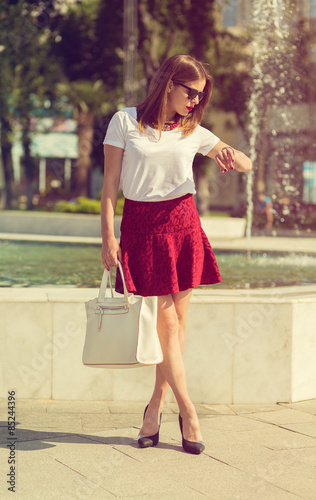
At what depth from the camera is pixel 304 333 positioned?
518cm

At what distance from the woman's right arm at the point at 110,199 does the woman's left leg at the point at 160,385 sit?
377 mm

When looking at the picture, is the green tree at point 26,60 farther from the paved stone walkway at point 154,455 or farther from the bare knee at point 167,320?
the bare knee at point 167,320

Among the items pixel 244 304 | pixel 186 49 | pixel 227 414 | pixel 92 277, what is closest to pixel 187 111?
pixel 244 304

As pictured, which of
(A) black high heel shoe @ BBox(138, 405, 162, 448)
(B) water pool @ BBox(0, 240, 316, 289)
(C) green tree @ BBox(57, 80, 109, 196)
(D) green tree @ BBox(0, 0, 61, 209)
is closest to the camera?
(A) black high heel shoe @ BBox(138, 405, 162, 448)

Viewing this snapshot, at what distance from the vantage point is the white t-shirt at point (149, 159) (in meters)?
3.92

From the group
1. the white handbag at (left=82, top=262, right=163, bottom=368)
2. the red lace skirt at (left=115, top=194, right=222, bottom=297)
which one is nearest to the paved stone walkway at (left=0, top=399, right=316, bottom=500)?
the white handbag at (left=82, top=262, right=163, bottom=368)

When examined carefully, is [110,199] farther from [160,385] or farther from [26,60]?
[26,60]

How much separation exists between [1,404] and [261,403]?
1.55 m

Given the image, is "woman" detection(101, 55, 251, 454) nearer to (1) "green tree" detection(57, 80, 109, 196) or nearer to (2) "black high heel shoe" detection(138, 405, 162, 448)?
(2) "black high heel shoe" detection(138, 405, 162, 448)

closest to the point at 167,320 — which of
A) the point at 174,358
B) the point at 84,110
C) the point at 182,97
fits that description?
the point at 174,358

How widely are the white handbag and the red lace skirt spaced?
4.1 inches

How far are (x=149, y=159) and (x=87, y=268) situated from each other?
503cm

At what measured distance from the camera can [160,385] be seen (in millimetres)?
4184

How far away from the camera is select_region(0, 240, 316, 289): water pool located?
7359mm
